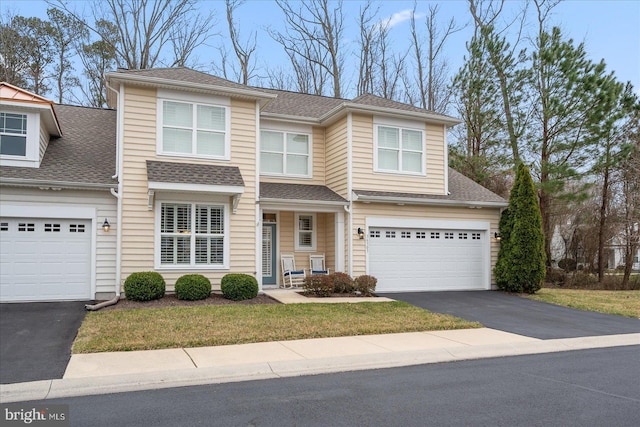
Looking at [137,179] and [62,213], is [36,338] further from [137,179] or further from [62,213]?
[137,179]

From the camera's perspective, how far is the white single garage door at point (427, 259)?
1600cm

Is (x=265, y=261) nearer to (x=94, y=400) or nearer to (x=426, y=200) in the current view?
(x=426, y=200)

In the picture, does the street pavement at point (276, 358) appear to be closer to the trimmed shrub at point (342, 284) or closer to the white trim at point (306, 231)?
the trimmed shrub at point (342, 284)

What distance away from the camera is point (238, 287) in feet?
43.0

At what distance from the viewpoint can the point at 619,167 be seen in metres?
21.2

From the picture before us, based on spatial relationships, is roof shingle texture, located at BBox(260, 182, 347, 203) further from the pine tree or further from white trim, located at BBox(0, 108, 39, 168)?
white trim, located at BBox(0, 108, 39, 168)

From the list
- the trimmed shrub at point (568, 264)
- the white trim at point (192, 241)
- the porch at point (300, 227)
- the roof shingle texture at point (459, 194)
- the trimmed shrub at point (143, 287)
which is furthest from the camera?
the trimmed shrub at point (568, 264)

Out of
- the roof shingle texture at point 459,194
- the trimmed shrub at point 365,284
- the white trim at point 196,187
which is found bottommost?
the trimmed shrub at point 365,284

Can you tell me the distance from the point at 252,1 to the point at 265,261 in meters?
17.9

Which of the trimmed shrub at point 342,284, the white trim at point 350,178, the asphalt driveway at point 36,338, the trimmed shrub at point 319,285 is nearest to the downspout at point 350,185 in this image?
the white trim at point 350,178

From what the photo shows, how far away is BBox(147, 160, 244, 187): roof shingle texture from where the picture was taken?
42.4 feet

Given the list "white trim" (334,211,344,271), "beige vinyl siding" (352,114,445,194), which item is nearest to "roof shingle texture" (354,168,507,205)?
"beige vinyl siding" (352,114,445,194)

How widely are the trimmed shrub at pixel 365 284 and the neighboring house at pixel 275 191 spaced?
28.8 inches

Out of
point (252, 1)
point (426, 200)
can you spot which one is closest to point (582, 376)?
point (426, 200)
